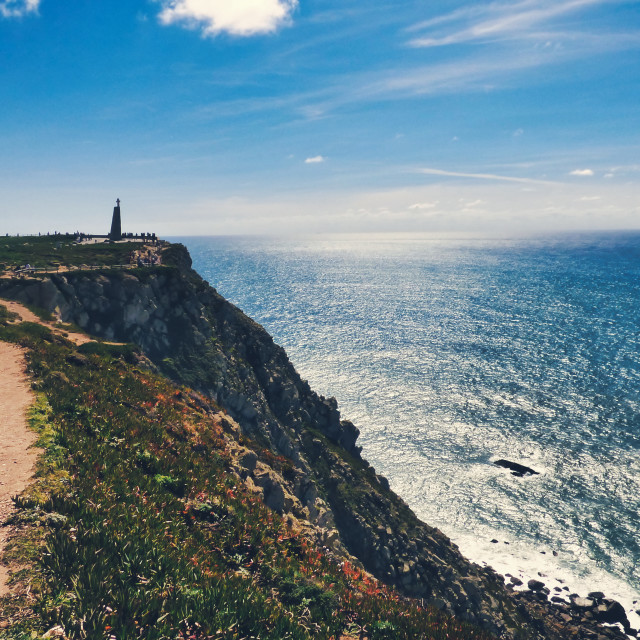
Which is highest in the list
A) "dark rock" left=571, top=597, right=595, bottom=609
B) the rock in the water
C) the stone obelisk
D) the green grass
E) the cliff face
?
the stone obelisk

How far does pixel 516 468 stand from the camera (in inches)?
2771

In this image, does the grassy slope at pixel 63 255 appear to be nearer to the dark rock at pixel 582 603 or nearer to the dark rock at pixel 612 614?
the dark rock at pixel 582 603

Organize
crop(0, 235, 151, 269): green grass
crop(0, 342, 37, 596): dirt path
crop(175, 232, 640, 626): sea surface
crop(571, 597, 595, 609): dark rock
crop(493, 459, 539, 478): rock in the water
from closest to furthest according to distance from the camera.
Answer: crop(0, 342, 37, 596): dirt path → crop(571, 597, 595, 609): dark rock → crop(0, 235, 151, 269): green grass → crop(175, 232, 640, 626): sea surface → crop(493, 459, 539, 478): rock in the water

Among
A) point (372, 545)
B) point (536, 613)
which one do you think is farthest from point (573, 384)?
point (372, 545)

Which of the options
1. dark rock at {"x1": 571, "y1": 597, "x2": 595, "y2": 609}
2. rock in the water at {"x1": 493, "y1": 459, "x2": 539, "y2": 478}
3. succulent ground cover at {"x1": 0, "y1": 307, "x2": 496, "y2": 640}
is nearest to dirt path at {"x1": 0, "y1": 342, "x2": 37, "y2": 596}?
succulent ground cover at {"x1": 0, "y1": 307, "x2": 496, "y2": 640}

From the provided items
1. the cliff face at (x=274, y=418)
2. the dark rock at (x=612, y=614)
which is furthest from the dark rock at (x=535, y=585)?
the dark rock at (x=612, y=614)

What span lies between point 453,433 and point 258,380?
45.9m

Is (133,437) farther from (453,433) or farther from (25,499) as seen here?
(453,433)

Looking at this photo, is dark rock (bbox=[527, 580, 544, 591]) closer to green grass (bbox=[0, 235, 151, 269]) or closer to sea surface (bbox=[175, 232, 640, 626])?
sea surface (bbox=[175, 232, 640, 626])

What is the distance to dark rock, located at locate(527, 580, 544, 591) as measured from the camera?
50125 mm

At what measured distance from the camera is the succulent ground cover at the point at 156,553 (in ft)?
29.1

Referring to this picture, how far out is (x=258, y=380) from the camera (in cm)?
5675

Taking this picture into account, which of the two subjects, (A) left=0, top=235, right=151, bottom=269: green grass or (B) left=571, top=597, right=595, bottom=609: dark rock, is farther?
(A) left=0, top=235, right=151, bottom=269: green grass

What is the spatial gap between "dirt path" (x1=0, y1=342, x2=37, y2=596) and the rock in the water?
72.8 m
